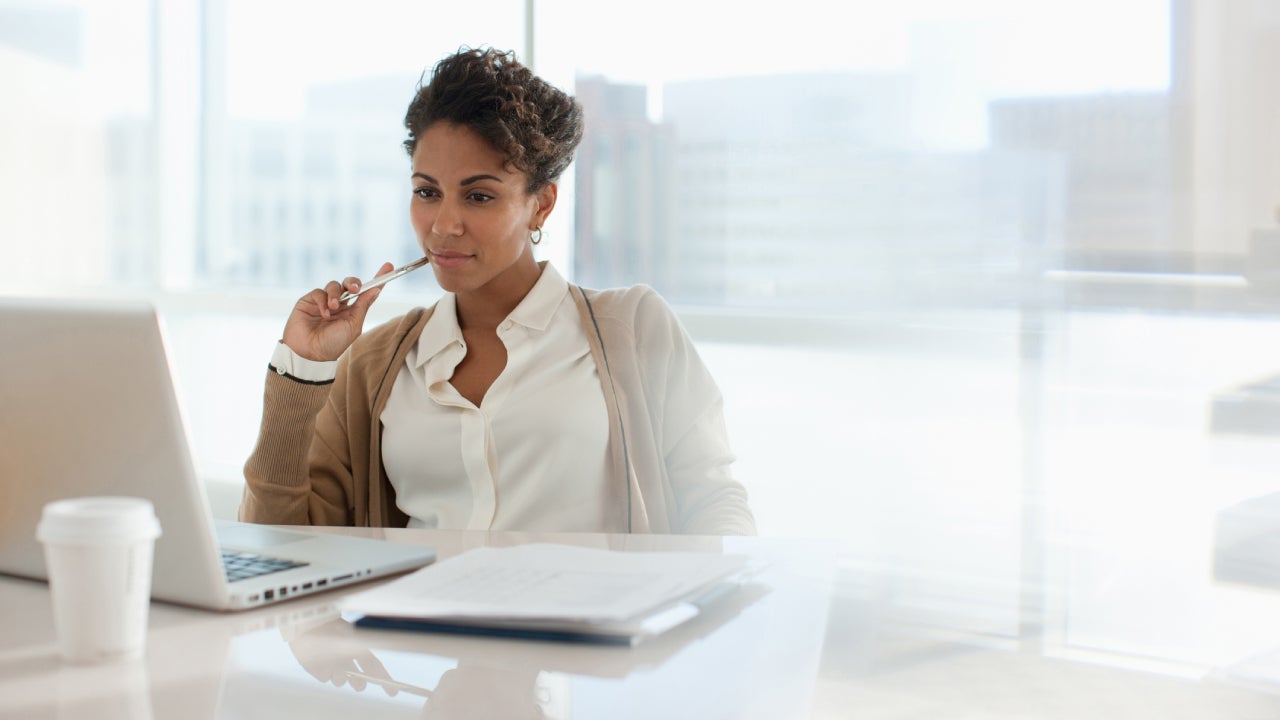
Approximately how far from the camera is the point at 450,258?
170 centimetres

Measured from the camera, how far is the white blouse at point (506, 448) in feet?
5.16

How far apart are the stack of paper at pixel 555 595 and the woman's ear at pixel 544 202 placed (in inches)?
38.2

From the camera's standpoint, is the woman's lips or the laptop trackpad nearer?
the laptop trackpad

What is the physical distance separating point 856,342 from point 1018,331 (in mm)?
389

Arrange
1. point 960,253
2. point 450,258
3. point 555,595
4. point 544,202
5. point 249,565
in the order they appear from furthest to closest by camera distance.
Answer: point 960,253, point 544,202, point 450,258, point 249,565, point 555,595

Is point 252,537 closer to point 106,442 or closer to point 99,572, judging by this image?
point 106,442

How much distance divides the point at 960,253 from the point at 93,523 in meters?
2.35

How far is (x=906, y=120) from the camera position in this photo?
276 cm

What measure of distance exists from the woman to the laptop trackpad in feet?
0.85

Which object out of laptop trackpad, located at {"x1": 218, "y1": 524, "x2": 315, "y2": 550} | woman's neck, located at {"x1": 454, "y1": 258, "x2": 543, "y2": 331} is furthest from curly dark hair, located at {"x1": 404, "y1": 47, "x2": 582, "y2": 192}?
laptop trackpad, located at {"x1": 218, "y1": 524, "x2": 315, "y2": 550}

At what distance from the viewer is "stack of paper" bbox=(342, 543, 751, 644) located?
2.58 ft

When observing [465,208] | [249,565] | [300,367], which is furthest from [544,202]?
[249,565]

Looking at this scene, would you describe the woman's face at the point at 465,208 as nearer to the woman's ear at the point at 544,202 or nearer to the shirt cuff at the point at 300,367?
the woman's ear at the point at 544,202

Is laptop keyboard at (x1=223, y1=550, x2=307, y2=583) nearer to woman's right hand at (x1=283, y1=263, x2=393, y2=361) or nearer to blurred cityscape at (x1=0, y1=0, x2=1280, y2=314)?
woman's right hand at (x1=283, y1=263, x2=393, y2=361)
